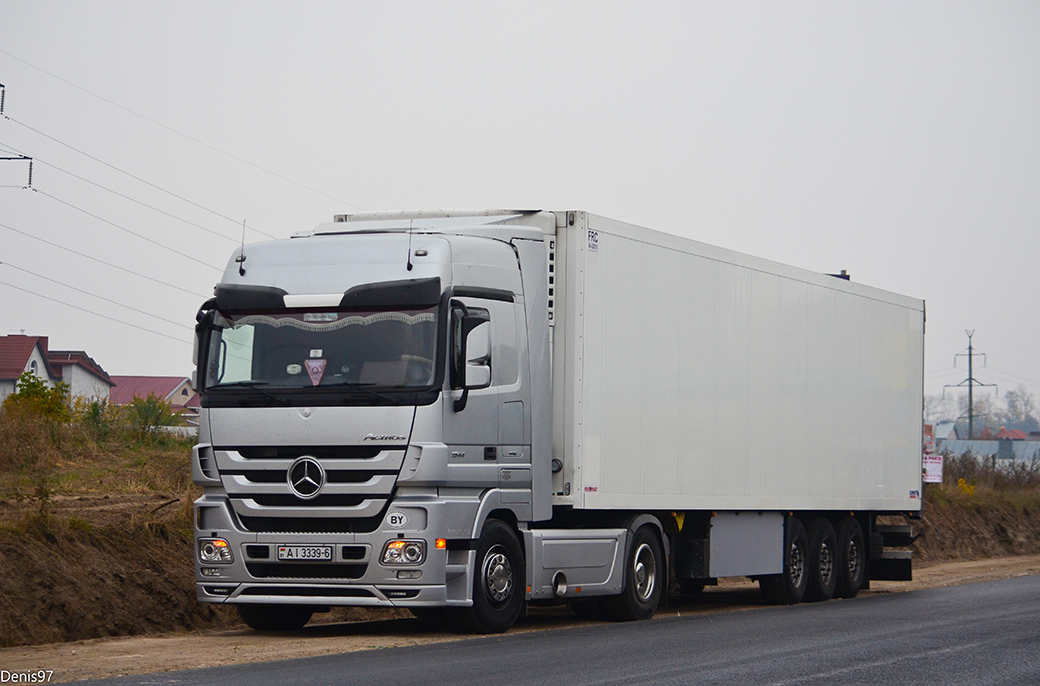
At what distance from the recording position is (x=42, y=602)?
46.2 ft

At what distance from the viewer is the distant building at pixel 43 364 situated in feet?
289

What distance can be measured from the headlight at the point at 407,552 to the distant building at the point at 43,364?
70.9 meters

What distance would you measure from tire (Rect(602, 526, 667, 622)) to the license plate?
3637 millimetres

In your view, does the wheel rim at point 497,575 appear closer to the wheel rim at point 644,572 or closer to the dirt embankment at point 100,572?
the wheel rim at point 644,572

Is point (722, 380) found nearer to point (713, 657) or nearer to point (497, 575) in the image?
point (497, 575)

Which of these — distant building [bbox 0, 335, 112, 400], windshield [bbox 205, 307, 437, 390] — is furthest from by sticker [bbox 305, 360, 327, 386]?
distant building [bbox 0, 335, 112, 400]

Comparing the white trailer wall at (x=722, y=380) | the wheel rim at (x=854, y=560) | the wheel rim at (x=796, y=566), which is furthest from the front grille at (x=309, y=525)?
the wheel rim at (x=854, y=560)

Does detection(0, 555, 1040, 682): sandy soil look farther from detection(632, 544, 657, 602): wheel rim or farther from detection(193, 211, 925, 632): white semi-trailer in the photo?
detection(632, 544, 657, 602): wheel rim

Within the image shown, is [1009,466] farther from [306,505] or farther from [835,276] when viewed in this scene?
[306,505]

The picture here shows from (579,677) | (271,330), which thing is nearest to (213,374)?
(271,330)

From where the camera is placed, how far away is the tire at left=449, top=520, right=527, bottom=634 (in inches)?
492

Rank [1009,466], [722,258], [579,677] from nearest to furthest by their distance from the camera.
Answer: [579,677]
[722,258]
[1009,466]

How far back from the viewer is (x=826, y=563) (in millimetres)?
19688

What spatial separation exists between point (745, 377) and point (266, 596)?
6926mm
